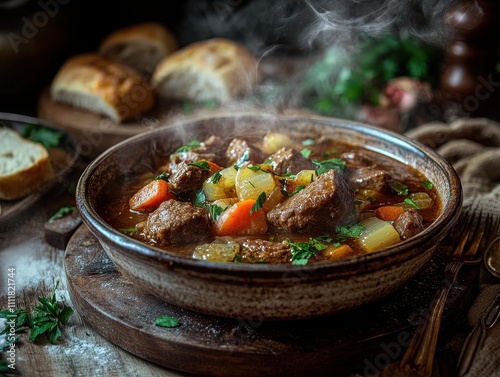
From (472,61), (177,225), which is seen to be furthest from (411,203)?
(472,61)

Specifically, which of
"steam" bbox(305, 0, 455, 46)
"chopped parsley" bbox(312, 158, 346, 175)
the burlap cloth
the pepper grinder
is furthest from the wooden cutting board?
"steam" bbox(305, 0, 455, 46)

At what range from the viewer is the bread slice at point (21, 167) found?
14.0ft

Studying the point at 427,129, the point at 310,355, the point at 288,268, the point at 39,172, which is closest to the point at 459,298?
the point at 310,355

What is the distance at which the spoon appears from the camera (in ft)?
11.4

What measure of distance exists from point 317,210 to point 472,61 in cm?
354

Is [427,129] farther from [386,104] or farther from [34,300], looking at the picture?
[34,300]

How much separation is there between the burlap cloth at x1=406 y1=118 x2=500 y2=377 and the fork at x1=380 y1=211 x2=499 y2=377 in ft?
0.31

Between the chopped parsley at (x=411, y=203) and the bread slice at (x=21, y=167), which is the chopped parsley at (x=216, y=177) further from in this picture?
the bread slice at (x=21, y=167)

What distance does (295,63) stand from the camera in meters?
7.05

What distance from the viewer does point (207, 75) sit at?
598 cm

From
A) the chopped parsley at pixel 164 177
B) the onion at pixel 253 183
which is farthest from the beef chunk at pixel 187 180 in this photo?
the onion at pixel 253 183

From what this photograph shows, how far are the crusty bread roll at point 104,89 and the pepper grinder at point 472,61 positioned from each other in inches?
118

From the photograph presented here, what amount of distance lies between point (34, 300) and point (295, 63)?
4611 millimetres

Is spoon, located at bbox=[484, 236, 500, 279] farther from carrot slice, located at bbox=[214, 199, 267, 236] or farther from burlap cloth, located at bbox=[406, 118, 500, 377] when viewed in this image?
carrot slice, located at bbox=[214, 199, 267, 236]
